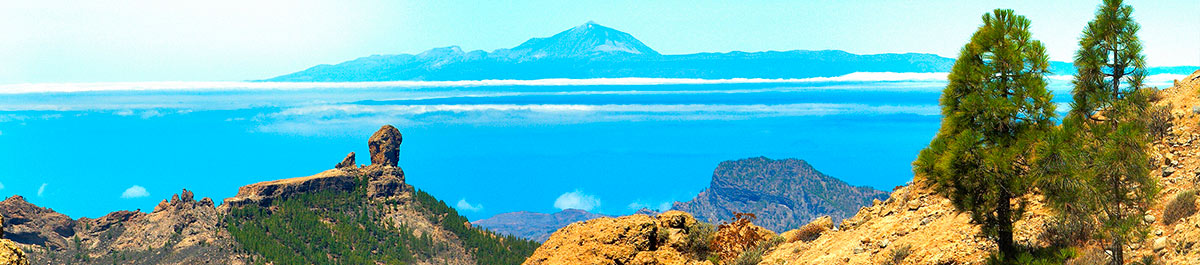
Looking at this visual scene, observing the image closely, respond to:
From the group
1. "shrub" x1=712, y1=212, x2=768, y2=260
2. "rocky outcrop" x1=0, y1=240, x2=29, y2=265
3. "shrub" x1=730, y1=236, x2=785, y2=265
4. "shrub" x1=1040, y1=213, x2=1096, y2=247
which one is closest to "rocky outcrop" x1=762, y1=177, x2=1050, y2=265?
"shrub" x1=730, y1=236, x2=785, y2=265

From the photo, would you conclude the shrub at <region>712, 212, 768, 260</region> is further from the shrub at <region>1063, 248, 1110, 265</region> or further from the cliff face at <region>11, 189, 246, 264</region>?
the cliff face at <region>11, 189, 246, 264</region>

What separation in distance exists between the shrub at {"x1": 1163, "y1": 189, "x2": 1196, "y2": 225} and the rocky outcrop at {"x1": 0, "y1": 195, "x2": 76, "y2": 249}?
21894 centimetres

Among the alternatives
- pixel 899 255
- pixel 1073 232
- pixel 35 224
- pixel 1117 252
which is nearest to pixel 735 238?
pixel 899 255

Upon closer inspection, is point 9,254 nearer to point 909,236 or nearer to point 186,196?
point 909,236

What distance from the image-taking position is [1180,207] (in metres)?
17.9

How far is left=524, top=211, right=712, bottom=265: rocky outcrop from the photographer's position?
22578 millimetres

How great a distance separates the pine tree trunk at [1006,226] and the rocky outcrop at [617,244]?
28.5ft

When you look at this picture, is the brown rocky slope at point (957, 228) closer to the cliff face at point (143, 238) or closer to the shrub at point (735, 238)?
the shrub at point (735, 238)

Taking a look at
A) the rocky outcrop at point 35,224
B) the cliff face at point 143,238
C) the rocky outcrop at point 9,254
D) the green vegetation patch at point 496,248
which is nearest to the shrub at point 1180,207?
Answer: the rocky outcrop at point 9,254

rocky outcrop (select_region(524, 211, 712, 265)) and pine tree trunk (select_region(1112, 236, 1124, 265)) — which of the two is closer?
pine tree trunk (select_region(1112, 236, 1124, 265))

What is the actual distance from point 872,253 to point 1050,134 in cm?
684

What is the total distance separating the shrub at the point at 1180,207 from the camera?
58.3 feet

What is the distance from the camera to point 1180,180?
2003 centimetres

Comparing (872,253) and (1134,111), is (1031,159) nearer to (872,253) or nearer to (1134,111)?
(872,253)
